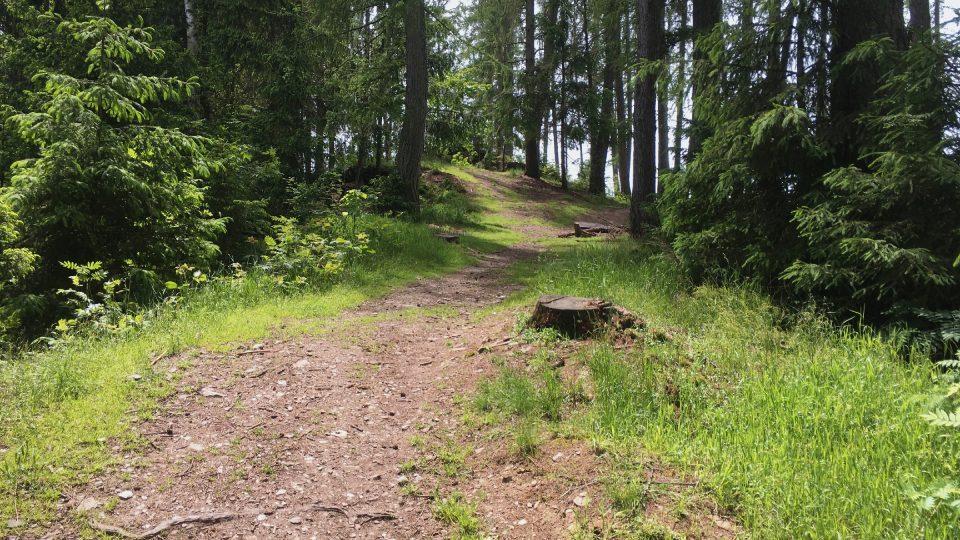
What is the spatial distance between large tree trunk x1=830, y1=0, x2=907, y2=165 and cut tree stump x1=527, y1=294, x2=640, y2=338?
3.23 meters

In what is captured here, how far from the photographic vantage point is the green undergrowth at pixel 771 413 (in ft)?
9.23

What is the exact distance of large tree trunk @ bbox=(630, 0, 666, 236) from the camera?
37.0 feet

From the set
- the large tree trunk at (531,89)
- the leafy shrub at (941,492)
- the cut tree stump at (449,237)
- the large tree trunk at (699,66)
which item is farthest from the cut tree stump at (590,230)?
the leafy shrub at (941,492)

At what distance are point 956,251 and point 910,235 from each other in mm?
396

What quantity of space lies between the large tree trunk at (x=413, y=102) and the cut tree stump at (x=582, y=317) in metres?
9.36

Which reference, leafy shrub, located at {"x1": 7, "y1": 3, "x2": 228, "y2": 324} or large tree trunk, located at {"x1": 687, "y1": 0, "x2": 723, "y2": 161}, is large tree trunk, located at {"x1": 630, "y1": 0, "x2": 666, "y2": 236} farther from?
leafy shrub, located at {"x1": 7, "y1": 3, "x2": 228, "y2": 324}

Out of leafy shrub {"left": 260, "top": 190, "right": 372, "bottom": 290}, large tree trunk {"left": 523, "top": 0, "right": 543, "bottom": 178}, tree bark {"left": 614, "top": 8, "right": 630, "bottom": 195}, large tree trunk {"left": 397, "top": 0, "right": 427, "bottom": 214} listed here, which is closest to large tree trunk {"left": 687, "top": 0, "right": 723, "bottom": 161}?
leafy shrub {"left": 260, "top": 190, "right": 372, "bottom": 290}

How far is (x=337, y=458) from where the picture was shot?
4.09 meters

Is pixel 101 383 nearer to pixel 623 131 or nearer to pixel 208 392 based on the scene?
pixel 208 392

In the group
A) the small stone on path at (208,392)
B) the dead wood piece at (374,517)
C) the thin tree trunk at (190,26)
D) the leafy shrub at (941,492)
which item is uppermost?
the thin tree trunk at (190,26)

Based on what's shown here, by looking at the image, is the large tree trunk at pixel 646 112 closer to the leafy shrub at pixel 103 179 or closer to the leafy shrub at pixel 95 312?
the leafy shrub at pixel 103 179

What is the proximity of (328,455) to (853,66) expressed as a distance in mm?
6903

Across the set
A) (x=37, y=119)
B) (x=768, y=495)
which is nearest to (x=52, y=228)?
(x=37, y=119)

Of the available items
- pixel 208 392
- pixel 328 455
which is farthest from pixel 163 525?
pixel 208 392
